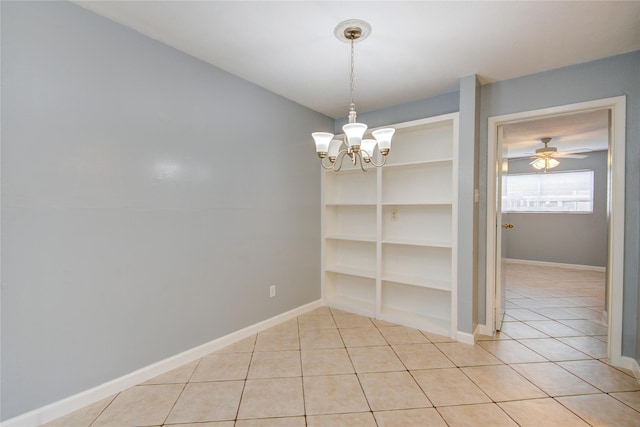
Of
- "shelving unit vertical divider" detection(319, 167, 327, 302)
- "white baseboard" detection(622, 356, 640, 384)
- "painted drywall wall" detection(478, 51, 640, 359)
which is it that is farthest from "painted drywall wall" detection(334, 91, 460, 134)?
"white baseboard" detection(622, 356, 640, 384)

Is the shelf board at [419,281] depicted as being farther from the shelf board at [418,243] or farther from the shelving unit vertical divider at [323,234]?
the shelving unit vertical divider at [323,234]

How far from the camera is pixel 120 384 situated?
6.40 ft

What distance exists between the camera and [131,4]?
5.76 feet

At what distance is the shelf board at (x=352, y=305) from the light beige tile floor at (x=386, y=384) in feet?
1.03

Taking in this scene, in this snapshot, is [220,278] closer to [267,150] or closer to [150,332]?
[150,332]

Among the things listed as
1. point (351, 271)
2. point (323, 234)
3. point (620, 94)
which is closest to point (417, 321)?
point (351, 271)

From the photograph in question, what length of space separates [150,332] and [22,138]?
1430 mm

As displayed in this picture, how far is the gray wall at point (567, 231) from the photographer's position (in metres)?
5.76

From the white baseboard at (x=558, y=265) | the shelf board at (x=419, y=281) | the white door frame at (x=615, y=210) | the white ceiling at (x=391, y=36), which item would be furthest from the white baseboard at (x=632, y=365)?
the white baseboard at (x=558, y=265)

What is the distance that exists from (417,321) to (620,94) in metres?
2.60

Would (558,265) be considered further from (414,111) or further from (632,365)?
(414,111)

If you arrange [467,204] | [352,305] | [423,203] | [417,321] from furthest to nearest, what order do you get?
[352,305]
[417,321]
[423,203]
[467,204]

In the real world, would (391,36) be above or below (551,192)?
above

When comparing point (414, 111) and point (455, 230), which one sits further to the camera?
point (414, 111)
